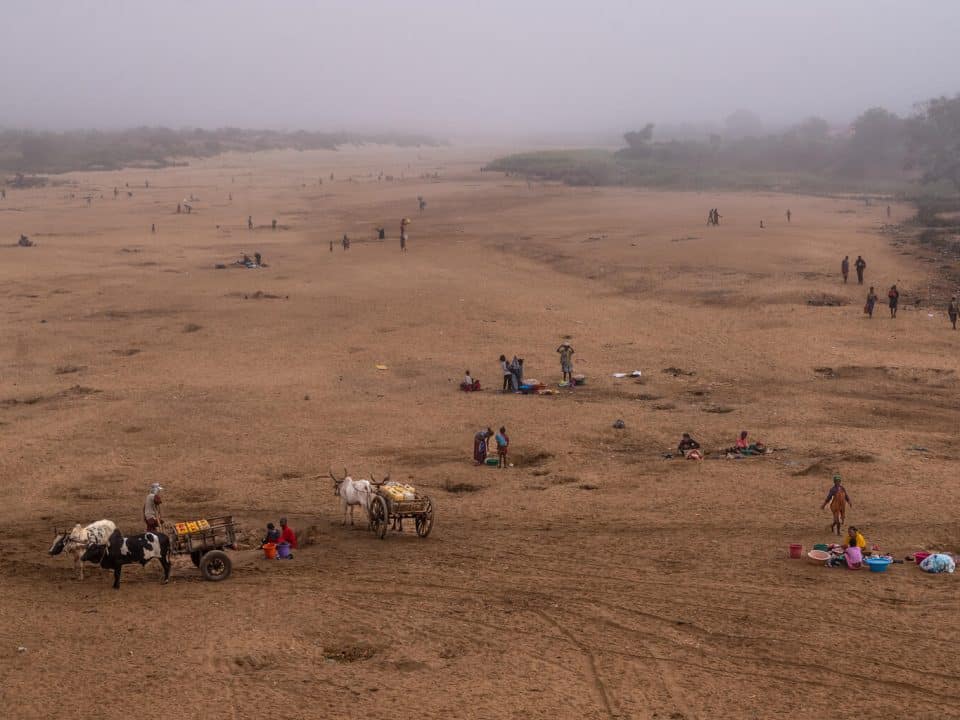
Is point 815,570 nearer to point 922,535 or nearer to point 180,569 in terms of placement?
point 922,535

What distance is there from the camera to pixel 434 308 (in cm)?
3531

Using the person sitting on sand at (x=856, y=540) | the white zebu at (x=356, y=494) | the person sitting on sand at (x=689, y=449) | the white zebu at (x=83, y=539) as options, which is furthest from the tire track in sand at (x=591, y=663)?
the person sitting on sand at (x=689, y=449)

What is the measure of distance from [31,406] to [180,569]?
1186 cm

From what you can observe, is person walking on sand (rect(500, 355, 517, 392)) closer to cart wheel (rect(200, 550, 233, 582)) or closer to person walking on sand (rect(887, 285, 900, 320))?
cart wheel (rect(200, 550, 233, 582))

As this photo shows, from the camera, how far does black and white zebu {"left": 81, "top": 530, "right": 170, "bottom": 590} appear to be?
13500 millimetres

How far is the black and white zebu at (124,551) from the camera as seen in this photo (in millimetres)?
13500

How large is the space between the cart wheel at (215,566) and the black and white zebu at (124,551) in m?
0.58

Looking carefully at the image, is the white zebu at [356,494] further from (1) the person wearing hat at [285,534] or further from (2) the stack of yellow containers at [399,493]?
(1) the person wearing hat at [285,534]

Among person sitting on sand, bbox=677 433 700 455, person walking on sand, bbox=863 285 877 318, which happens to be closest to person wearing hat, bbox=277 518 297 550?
person sitting on sand, bbox=677 433 700 455

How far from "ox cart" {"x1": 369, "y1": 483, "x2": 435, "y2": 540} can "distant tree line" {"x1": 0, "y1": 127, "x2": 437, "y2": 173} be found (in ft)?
329

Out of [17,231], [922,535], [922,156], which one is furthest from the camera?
[922,156]

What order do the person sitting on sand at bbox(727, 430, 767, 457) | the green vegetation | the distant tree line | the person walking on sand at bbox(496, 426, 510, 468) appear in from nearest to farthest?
1. the person walking on sand at bbox(496, 426, 510, 468)
2. the person sitting on sand at bbox(727, 430, 767, 457)
3. the green vegetation
4. the distant tree line

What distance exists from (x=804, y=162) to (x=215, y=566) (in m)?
99.7

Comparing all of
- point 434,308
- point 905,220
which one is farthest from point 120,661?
point 905,220
